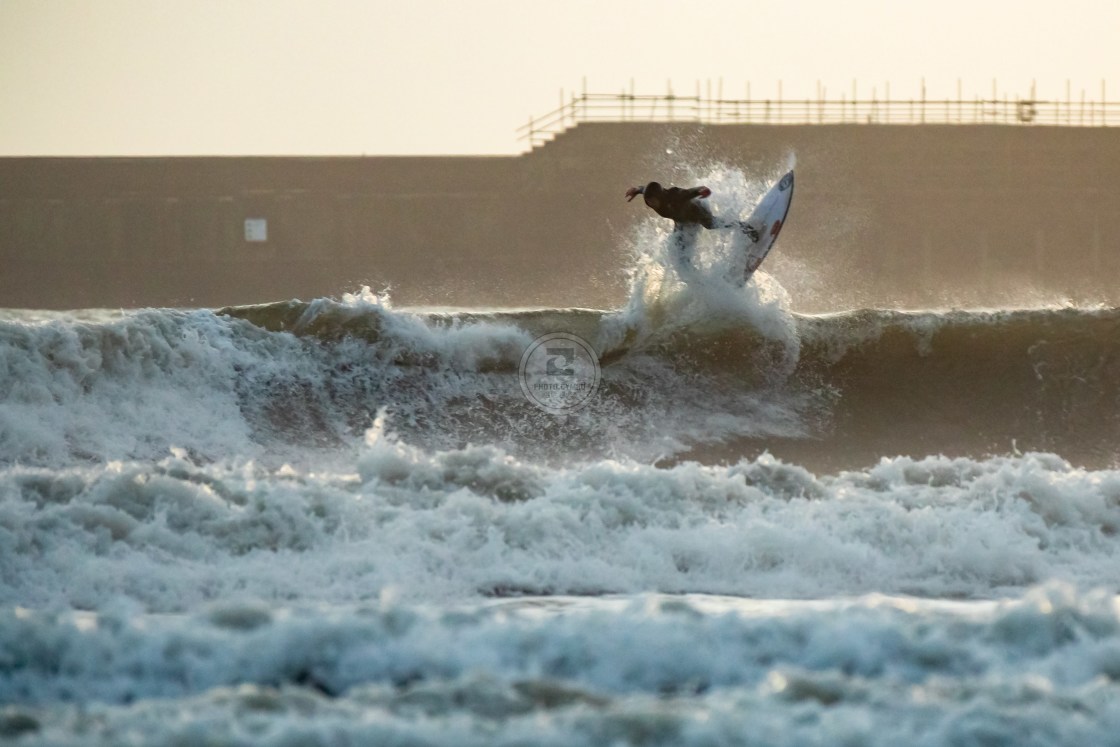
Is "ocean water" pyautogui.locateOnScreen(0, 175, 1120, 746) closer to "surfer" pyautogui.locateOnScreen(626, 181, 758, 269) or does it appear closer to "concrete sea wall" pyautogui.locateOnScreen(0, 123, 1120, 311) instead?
"surfer" pyautogui.locateOnScreen(626, 181, 758, 269)

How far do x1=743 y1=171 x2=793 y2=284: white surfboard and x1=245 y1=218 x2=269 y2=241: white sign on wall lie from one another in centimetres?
2776

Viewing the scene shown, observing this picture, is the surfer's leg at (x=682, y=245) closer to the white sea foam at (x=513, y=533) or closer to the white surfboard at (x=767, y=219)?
the white surfboard at (x=767, y=219)

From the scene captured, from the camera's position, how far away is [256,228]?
4138cm

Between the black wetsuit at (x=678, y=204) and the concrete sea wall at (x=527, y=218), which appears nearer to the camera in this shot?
the black wetsuit at (x=678, y=204)

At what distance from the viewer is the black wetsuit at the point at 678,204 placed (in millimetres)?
13336

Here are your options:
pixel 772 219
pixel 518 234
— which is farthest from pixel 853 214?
pixel 772 219

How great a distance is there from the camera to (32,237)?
41.5 meters

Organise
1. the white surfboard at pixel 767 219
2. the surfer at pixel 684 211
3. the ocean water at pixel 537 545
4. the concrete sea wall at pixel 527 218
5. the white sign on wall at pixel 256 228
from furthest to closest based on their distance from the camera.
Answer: the white sign on wall at pixel 256 228 < the concrete sea wall at pixel 527 218 < the white surfboard at pixel 767 219 < the surfer at pixel 684 211 < the ocean water at pixel 537 545

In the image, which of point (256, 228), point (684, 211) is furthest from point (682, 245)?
point (256, 228)

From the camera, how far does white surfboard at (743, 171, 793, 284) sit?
1488 cm

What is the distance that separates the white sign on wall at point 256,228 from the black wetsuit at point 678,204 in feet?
94.3

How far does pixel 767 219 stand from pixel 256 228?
92.7ft

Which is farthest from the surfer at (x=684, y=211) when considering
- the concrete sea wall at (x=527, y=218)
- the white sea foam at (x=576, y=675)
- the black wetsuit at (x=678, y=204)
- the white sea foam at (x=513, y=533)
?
the concrete sea wall at (x=527, y=218)

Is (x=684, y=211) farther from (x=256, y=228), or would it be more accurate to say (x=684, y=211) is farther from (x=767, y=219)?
(x=256, y=228)
